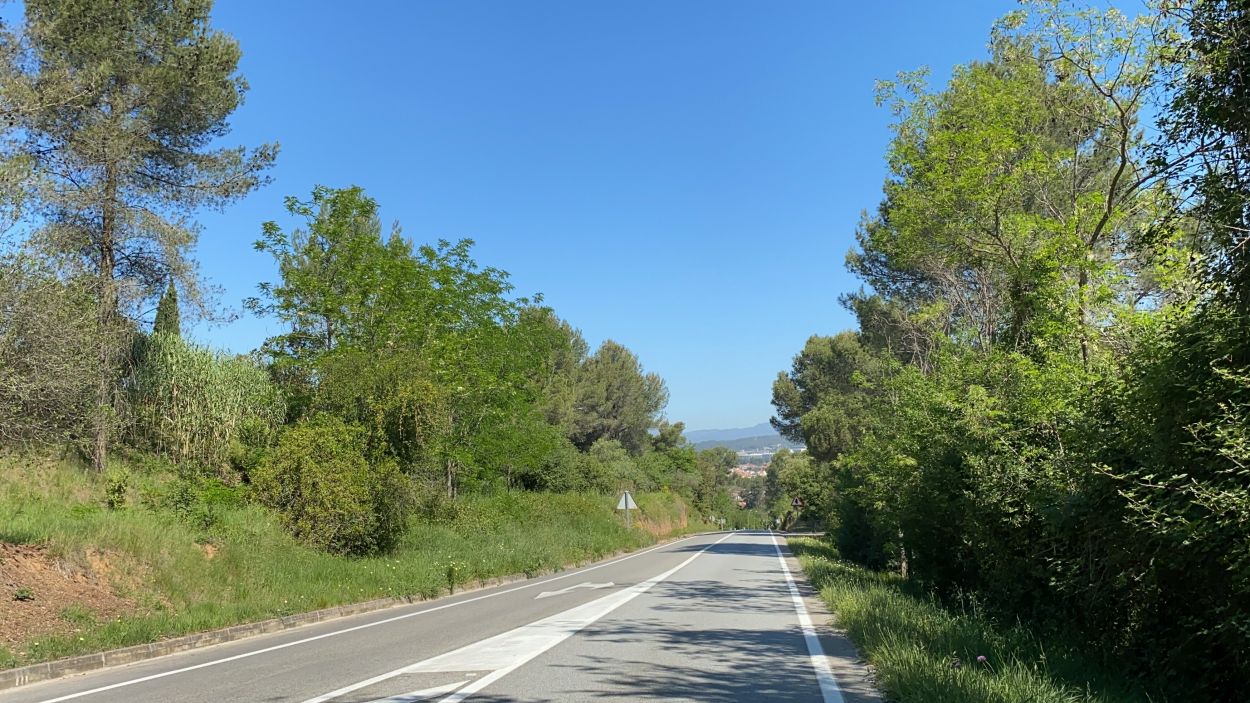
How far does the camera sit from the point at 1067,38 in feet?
39.1

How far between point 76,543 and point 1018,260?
640 inches

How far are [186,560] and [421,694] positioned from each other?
854cm

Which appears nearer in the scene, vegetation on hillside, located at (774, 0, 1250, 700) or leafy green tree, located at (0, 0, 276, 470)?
vegetation on hillside, located at (774, 0, 1250, 700)

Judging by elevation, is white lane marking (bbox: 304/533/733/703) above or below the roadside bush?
below

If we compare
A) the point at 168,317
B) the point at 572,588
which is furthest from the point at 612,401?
the point at 572,588

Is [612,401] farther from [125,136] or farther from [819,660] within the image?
[819,660]

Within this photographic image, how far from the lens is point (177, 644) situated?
10.7 metres

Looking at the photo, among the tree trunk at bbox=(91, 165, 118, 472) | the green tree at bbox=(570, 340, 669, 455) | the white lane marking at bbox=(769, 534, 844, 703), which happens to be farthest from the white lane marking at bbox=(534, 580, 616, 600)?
the green tree at bbox=(570, 340, 669, 455)

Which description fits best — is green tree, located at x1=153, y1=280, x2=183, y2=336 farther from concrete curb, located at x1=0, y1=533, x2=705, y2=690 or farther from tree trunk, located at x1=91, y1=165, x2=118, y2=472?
concrete curb, located at x1=0, y1=533, x2=705, y2=690

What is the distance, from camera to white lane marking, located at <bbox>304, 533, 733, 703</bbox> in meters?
7.41

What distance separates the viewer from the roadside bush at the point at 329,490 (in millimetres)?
17484

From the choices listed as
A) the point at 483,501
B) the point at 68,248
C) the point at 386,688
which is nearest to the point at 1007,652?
the point at 386,688

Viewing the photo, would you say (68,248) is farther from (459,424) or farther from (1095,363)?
(1095,363)

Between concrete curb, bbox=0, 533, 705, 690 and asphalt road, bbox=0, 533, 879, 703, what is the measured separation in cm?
31
